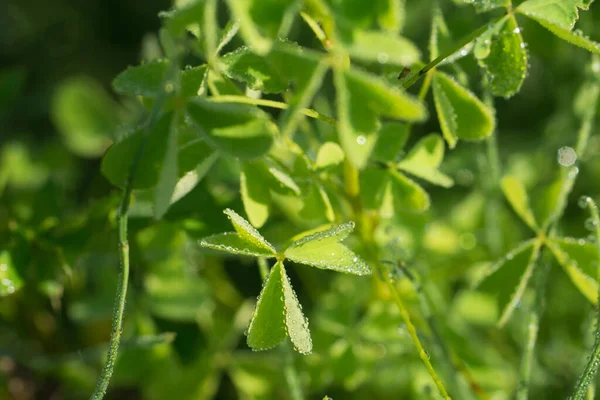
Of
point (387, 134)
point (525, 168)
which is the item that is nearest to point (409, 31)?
point (525, 168)

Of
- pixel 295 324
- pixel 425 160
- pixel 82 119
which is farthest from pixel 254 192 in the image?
pixel 82 119

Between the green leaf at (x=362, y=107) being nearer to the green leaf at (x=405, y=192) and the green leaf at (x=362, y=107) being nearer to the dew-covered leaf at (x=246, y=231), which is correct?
the dew-covered leaf at (x=246, y=231)

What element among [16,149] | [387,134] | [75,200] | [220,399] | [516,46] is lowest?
[220,399]

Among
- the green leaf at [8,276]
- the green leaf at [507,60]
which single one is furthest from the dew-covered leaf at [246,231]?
the green leaf at [8,276]

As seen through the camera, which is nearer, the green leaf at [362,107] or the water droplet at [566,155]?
the green leaf at [362,107]

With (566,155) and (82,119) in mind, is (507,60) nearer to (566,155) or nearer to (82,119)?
(566,155)

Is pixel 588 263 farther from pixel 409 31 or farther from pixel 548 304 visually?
pixel 409 31

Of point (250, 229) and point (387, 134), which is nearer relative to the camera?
point (250, 229)
